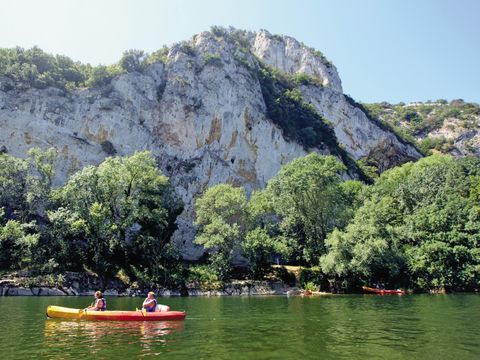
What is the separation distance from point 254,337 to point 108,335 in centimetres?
500

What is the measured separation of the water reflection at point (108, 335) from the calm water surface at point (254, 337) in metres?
0.02

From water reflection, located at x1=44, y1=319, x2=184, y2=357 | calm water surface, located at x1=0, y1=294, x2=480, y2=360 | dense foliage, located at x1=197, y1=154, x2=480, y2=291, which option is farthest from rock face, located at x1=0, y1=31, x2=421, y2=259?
water reflection, located at x1=44, y1=319, x2=184, y2=357

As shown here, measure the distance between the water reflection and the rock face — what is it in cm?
3766

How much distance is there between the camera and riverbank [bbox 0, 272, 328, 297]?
111 feet

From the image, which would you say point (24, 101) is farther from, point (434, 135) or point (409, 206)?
point (434, 135)

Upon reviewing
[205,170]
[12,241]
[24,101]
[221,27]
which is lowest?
[12,241]

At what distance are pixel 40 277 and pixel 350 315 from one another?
26591 mm

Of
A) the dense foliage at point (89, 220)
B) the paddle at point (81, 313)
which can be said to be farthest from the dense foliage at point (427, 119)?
the paddle at point (81, 313)

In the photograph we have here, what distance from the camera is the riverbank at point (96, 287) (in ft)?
111

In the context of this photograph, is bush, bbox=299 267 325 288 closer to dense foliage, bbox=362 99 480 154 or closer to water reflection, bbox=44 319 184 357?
water reflection, bbox=44 319 184 357

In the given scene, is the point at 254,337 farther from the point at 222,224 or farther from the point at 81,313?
the point at 222,224

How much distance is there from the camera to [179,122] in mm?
59719

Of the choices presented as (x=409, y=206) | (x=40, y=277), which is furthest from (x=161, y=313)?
(x=409, y=206)

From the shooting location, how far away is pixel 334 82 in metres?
96.4
